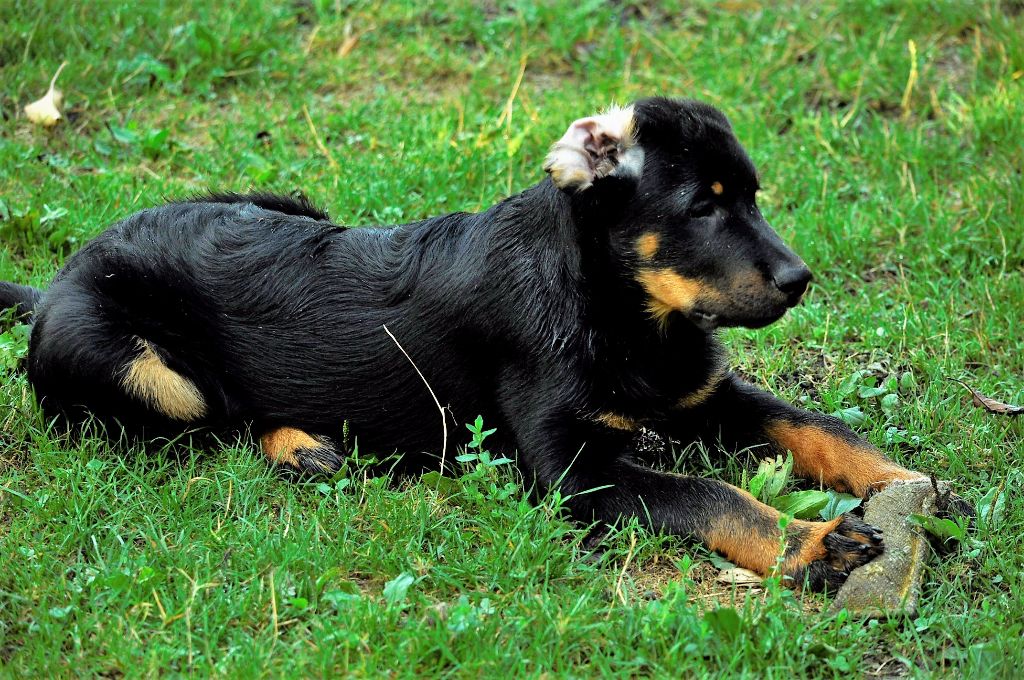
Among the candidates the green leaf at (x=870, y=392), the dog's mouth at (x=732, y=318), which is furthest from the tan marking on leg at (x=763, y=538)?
the green leaf at (x=870, y=392)

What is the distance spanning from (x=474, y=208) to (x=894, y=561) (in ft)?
11.1

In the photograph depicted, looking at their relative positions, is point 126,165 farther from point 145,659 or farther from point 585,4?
point 145,659

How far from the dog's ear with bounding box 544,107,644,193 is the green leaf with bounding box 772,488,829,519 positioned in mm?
1319

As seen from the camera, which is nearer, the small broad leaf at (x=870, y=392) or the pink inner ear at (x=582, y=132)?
the pink inner ear at (x=582, y=132)

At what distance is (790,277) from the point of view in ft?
13.7

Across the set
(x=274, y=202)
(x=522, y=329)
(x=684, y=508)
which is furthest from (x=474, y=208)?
(x=684, y=508)

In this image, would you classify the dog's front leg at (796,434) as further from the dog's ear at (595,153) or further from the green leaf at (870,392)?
the dog's ear at (595,153)

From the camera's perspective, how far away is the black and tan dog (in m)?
4.27

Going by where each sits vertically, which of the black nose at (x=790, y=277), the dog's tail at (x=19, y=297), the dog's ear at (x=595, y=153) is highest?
the dog's ear at (x=595, y=153)

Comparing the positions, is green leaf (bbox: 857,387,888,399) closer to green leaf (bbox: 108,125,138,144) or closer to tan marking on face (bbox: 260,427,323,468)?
tan marking on face (bbox: 260,427,323,468)

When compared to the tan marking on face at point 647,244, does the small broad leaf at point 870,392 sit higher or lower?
lower

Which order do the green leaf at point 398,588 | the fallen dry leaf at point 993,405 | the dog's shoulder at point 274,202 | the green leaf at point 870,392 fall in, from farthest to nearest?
the dog's shoulder at point 274,202 < the green leaf at point 870,392 < the fallen dry leaf at point 993,405 < the green leaf at point 398,588

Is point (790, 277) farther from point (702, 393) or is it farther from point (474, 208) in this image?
point (474, 208)

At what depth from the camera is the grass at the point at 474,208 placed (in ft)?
12.3
